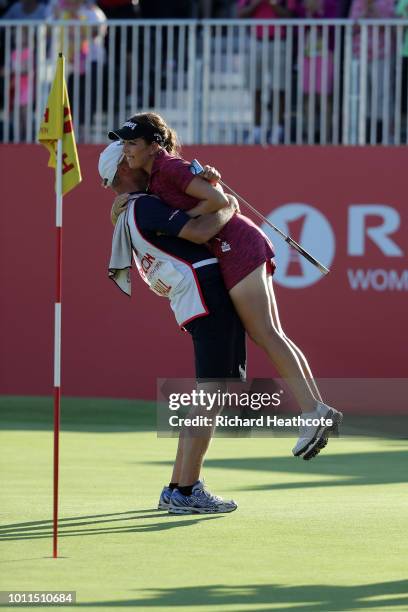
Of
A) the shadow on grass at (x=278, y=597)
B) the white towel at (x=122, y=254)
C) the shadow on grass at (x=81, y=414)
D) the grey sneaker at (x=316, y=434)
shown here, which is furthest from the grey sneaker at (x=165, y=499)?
the shadow on grass at (x=81, y=414)

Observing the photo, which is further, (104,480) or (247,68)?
(247,68)

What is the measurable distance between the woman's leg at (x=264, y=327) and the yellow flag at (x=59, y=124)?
48.2 inches

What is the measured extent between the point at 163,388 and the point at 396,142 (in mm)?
3320

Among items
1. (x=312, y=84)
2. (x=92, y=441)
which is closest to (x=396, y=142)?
(x=312, y=84)

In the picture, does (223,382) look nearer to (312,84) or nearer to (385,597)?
(385,597)

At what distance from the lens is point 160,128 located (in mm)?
7688

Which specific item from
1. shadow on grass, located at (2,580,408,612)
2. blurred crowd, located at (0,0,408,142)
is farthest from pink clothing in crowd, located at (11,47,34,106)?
shadow on grass, located at (2,580,408,612)

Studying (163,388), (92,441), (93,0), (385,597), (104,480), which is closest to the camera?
(385,597)

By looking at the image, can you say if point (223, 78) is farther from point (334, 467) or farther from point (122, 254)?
point (122, 254)

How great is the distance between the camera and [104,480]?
9039mm

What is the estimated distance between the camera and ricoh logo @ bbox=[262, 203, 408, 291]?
14.2 metres

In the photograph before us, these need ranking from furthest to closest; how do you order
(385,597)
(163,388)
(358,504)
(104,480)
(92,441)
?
(163,388) → (92,441) → (104,480) → (358,504) → (385,597)

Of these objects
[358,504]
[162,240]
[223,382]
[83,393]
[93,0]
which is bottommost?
[83,393]

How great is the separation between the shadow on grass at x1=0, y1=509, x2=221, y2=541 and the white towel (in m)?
1.20
